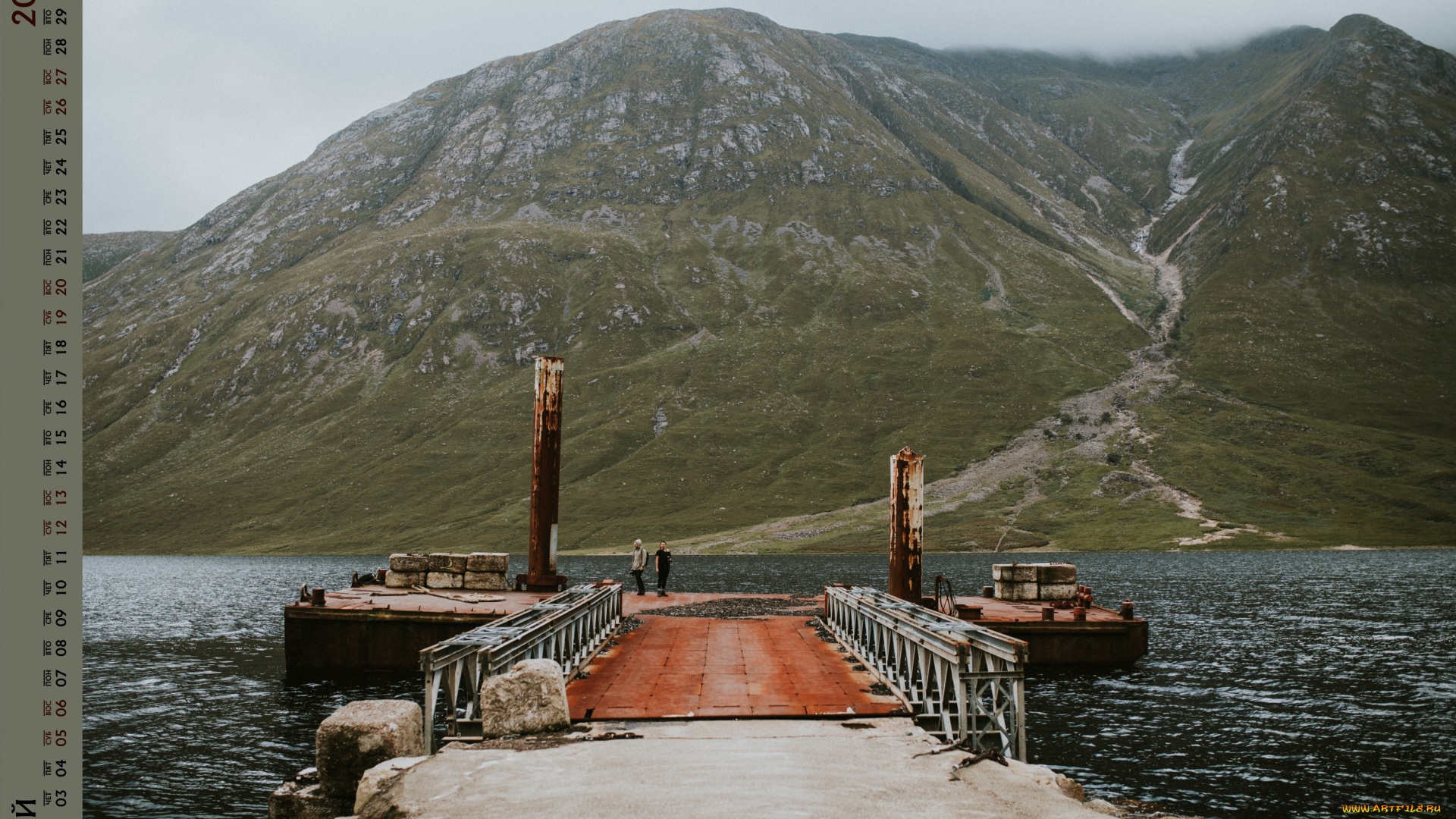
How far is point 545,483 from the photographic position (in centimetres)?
3112

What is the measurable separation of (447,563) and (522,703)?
23720 mm

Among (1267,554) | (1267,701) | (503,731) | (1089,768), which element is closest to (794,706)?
(503,731)

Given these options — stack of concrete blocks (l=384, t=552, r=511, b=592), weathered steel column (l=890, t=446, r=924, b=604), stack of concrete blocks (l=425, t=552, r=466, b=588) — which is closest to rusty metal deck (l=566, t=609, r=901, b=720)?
weathered steel column (l=890, t=446, r=924, b=604)

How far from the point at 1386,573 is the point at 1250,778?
8823 cm

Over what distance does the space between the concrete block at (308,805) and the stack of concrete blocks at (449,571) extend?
22.0 metres

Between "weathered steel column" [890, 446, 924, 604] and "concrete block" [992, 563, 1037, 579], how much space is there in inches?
287

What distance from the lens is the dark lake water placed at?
1817 centimetres

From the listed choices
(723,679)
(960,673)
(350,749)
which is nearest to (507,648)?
(350,749)

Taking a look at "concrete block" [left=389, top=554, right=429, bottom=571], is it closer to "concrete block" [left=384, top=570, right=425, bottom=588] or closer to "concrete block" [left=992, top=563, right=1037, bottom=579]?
"concrete block" [left=384, top=570, right=425, bottom=588]

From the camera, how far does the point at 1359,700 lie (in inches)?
1066

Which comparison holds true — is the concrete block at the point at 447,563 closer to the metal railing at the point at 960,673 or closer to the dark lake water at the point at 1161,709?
the dark lake water at the point at 1161,709

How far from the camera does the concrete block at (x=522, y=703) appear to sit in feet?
43.9

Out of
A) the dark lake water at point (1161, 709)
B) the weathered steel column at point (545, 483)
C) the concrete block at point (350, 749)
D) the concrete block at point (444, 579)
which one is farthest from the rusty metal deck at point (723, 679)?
the concrete block at point (444, 579)
